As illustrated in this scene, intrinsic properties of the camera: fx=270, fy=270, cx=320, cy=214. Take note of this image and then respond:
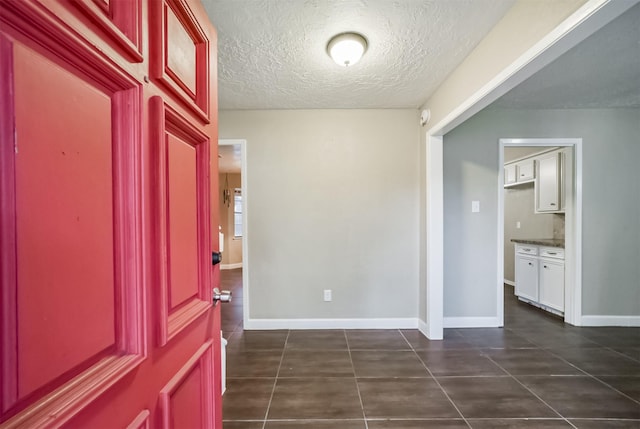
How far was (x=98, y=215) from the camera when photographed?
48 cm

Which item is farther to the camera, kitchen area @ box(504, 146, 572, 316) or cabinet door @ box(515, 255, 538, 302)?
cabinet door @ box(515, 255, 538, 302)

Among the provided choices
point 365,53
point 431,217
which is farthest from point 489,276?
point 365,53

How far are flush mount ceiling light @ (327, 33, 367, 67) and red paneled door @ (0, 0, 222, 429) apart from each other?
113 centimetres

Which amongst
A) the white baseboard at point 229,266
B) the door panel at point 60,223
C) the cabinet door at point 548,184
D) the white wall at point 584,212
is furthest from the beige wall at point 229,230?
the door panel at point 60,223

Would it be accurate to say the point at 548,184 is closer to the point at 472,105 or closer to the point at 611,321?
the point at 611,321

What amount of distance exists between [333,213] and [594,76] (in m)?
2.50

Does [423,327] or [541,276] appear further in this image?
[541,276]

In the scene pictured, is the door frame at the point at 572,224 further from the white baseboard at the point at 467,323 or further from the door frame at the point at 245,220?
the door frame at the point at 245,220

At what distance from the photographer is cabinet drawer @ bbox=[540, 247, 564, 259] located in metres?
3.16

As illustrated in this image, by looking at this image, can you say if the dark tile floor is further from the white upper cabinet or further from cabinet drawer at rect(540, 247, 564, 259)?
the white upper cabinet

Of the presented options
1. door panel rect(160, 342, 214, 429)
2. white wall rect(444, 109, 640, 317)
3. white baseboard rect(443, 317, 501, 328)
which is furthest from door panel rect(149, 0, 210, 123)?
white baseboard rect(443, 317, 501, 328)

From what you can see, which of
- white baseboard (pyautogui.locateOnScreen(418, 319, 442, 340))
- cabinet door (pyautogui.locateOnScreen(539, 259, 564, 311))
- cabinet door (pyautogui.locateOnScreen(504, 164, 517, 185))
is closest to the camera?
white baseboard (pyautogui.locateOnScreen(418, 319, 442, 340))

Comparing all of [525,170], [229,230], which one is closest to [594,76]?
[525,170]

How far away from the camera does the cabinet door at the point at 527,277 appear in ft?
11.6
